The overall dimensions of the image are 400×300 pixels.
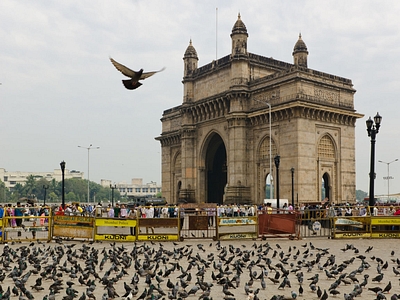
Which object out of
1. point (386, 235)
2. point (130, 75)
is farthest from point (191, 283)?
point (386, 235)

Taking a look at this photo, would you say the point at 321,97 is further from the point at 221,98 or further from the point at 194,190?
the point at 194,190

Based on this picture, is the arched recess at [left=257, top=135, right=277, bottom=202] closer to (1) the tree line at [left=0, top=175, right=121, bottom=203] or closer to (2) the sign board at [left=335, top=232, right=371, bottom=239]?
(2) the sign board at [left=335, top=232, right=371, bottom=239]

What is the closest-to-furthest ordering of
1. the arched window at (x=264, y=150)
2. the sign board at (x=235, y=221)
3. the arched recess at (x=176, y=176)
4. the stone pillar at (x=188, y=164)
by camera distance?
the sign board at (x=235, y=221), the arched window at (x=264, y=150), the stone pillar at (x=188, y=164), the arched recess at (x=176, y=176)

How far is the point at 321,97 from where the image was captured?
1577 inches

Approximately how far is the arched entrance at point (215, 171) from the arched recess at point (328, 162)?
12.7m

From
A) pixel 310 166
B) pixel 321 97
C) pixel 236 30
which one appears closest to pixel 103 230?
pixel 310 166

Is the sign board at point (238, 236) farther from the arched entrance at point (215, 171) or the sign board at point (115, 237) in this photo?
the arched entrance at point (215, 171)

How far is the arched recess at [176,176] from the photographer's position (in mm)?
57594

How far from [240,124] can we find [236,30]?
896 centimetres

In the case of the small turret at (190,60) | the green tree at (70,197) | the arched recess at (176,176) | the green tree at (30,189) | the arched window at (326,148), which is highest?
the small turret at (190,60)

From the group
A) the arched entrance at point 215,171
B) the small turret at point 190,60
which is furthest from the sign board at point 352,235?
the small turret at point 190,60

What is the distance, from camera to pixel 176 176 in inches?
2304

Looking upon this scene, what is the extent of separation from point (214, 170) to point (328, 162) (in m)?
14.2

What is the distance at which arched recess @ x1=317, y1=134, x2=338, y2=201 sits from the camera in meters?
40.7
